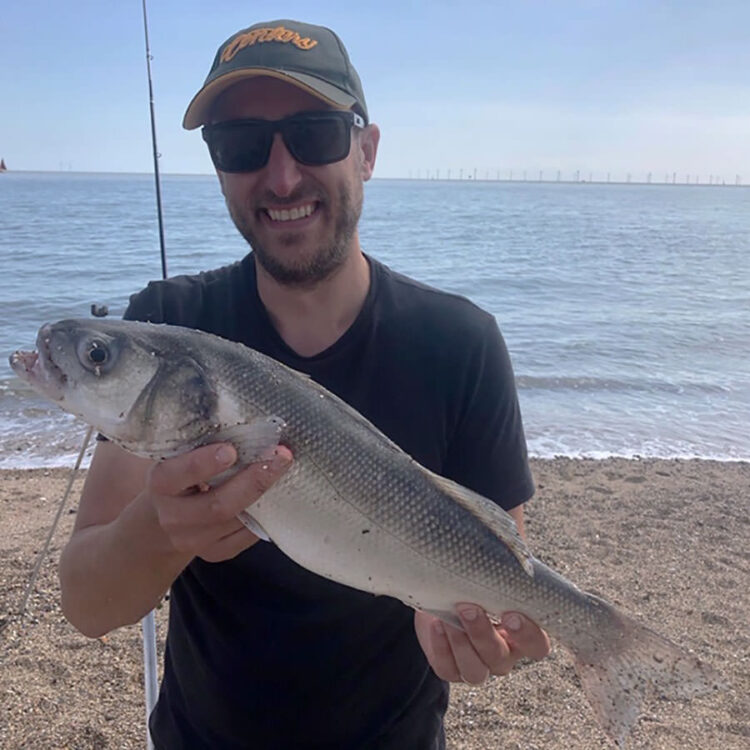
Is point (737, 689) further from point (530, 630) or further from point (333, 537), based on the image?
point (333, 537)

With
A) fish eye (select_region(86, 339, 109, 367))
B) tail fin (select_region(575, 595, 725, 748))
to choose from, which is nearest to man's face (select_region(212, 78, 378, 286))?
fish eye (select_region(86, 339, 109, 367))

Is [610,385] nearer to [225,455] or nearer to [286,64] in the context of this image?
[286,64]

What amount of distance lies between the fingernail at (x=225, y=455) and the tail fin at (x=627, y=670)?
56.1 inches

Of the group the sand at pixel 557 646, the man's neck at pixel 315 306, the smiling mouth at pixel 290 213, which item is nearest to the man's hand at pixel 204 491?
the man's neck at pixel 315 306

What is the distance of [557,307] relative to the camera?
72.8ft

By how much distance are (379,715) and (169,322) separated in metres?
1.62

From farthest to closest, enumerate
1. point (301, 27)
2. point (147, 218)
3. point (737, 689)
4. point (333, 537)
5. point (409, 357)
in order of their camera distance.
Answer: point (147, 218), point (737, 689), point (301, 27), point (409, 357), point (333, 537)

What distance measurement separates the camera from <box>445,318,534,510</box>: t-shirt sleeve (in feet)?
8.54

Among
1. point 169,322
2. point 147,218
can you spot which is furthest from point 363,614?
point 147,218

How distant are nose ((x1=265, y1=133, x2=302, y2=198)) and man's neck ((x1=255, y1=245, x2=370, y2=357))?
12.1 inches

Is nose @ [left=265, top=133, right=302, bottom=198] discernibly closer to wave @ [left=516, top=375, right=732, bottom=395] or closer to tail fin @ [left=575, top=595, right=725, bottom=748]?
tail fin @ [left=575, top=595, right=725, bottom=748]

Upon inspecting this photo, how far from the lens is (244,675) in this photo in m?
2.41

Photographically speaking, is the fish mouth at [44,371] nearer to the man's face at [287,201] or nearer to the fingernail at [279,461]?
the fingernail at [279,461]

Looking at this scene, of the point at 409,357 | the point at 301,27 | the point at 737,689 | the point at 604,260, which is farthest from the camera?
the point at 604,260
